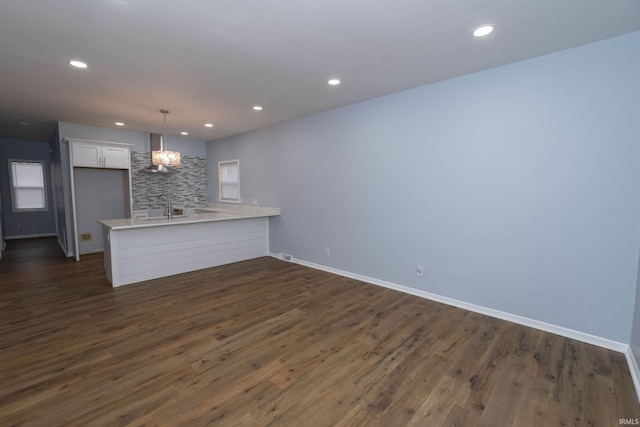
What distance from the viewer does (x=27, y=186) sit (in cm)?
753

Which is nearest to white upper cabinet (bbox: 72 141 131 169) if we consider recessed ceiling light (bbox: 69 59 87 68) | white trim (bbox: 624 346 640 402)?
recessed ceiling light (bbox: 69 59 87 68)

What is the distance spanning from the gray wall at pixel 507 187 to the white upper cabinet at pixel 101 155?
4.31m

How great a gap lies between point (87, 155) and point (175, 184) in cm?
172

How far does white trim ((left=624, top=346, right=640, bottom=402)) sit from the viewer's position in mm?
1926

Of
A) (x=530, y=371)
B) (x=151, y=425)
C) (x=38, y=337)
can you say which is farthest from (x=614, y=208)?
(x=38, y=337)

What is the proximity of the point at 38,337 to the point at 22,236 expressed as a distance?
7.41 metres

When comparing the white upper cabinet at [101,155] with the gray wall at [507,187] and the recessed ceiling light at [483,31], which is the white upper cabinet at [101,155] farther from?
the recessed ceiling light at [483,31]

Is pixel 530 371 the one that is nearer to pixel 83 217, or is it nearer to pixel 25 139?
pixel 83 217

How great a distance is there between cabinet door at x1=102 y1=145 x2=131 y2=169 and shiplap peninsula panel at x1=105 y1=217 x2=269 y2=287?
2471mm

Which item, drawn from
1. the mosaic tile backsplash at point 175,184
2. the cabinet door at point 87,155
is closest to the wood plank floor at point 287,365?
the cabinet door at point 87,155

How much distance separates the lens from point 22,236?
24.7 ft

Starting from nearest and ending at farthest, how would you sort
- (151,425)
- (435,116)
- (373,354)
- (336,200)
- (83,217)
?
(151,425)
(373,354)
(435,116)
(336,200)
(83,217)

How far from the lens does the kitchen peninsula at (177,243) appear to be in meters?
Result: 3.85

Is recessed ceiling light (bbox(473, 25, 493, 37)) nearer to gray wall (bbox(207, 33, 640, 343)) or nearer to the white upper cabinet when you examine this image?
gray wall (bbox(207, 33, 640, 343))
